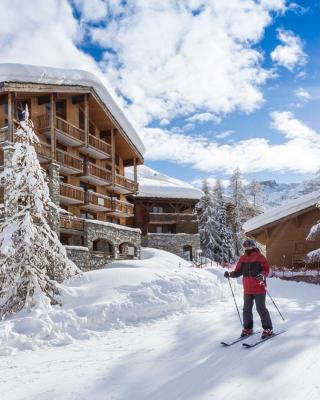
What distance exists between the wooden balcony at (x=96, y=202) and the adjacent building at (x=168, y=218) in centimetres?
814

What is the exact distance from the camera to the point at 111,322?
10.0m

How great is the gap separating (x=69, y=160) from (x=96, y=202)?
3642mm

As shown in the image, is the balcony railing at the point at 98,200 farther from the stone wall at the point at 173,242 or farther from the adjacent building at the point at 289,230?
the adjacent building at the point at 289,230

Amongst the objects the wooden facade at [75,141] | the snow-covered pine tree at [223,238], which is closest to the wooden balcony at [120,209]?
the wooden facade at [75,141]

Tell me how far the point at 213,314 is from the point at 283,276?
14913 mm

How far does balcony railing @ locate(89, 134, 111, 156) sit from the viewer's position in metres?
26.8

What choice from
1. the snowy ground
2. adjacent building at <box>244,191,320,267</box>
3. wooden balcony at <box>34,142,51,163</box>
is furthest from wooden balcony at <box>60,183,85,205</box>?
adjacent building at <box>244,191,320,267</box>

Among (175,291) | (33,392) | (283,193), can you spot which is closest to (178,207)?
(175,291)

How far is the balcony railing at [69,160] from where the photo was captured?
2316cm

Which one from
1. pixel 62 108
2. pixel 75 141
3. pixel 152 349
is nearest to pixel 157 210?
pixel 75 141

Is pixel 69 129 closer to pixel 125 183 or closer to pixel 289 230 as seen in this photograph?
pixel 125 183

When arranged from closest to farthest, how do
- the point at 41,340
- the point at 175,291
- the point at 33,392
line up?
the point at 33,392 < the point at 41,340 < the point at 175,291

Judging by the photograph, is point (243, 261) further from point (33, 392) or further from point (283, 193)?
point (283, 193)

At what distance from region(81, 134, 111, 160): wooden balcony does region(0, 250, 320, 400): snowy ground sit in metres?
14.2
